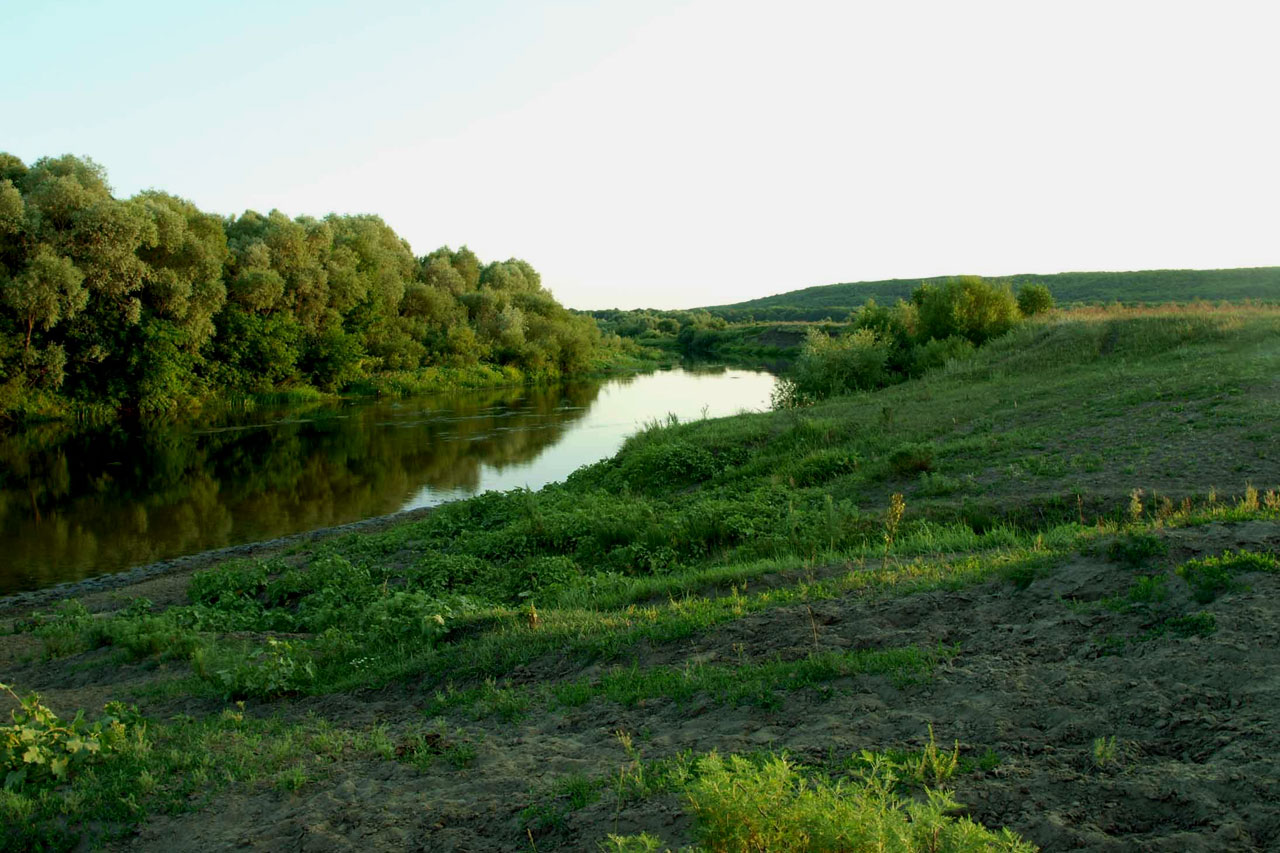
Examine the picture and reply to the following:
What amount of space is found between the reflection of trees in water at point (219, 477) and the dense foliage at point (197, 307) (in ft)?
13.3

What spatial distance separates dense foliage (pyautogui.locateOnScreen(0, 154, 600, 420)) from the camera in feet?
99.3

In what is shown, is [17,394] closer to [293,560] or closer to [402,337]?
[402,337]

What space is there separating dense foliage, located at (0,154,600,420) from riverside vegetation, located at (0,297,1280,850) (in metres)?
24.7

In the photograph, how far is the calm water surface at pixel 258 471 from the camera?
15734 mm

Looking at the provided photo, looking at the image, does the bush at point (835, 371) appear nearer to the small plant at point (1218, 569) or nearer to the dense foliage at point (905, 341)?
the dense foliage at point (905, 341)

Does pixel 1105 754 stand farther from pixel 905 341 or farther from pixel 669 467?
pixel 905 341

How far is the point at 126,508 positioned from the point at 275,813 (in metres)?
17.1

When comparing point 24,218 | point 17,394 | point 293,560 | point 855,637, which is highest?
point 24,218

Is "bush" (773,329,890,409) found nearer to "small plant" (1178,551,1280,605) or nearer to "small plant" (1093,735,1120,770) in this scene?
"small plant" (1178,551,1280,605)

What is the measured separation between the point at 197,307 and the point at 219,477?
16.8 m

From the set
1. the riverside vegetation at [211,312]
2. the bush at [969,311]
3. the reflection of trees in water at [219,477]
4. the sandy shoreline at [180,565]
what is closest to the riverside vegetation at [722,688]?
the sandy shoreline at [180,565]

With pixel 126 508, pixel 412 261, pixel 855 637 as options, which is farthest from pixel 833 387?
pixel 412 261

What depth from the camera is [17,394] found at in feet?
100

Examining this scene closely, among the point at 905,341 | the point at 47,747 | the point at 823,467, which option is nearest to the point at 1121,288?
the point at 905,341
